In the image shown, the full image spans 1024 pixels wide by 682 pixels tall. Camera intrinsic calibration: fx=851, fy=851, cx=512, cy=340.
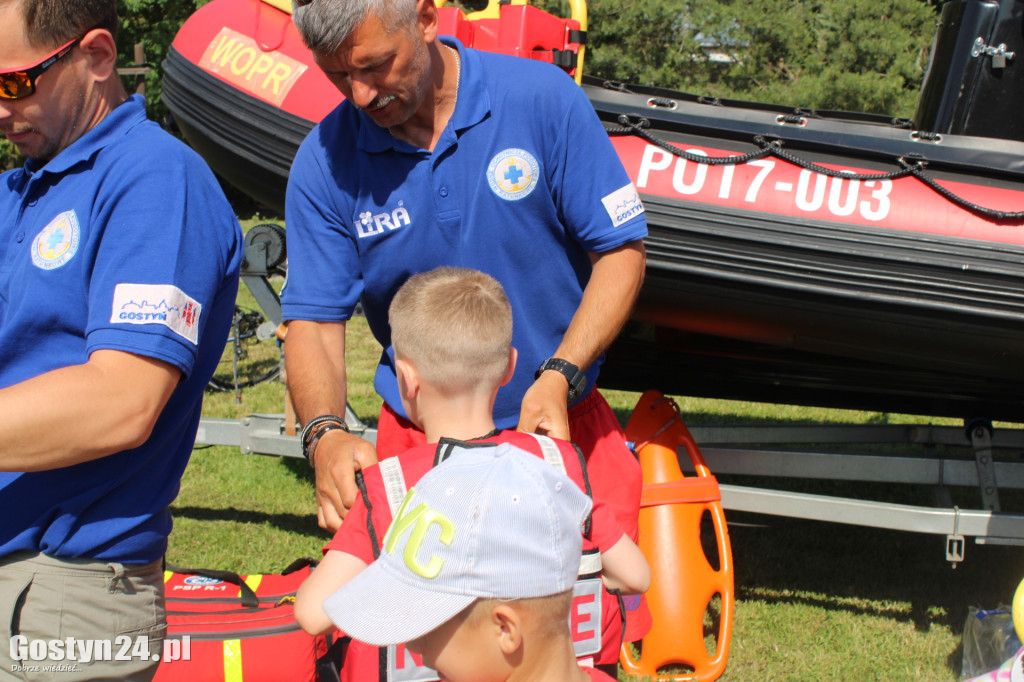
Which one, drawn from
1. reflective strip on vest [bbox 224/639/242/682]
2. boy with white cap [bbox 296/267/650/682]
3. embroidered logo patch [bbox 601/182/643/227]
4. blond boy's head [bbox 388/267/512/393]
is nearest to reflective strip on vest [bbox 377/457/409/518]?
boy with white cap [bbox 296/267/650/682]

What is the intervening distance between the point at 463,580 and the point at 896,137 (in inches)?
126

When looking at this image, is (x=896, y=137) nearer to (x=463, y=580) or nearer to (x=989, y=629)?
(x=989, y=629)

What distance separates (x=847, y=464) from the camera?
3.19 metres

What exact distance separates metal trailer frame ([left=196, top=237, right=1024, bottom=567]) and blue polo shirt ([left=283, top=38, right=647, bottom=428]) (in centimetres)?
157

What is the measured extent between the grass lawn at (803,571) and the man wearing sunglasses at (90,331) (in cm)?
204

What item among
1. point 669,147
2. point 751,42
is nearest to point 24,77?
point 669,147

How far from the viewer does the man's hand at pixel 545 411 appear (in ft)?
4.90

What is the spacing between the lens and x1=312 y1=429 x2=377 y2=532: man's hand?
4.65 feet

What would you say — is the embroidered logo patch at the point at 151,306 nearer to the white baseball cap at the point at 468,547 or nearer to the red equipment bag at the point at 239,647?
the white baseball cap at the point at 468,547

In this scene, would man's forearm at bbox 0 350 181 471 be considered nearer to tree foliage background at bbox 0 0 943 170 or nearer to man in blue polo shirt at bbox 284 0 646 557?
man in blue polo shirt at bbox 284 0 646 557

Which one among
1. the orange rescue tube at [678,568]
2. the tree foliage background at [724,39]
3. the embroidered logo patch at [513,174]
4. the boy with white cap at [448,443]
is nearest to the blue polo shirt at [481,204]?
the embroidered logo patch at [513,174]

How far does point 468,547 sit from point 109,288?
67cm

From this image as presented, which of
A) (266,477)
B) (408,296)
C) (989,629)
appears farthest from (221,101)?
(989,629)

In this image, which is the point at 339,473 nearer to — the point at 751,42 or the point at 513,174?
the point at 513,174
